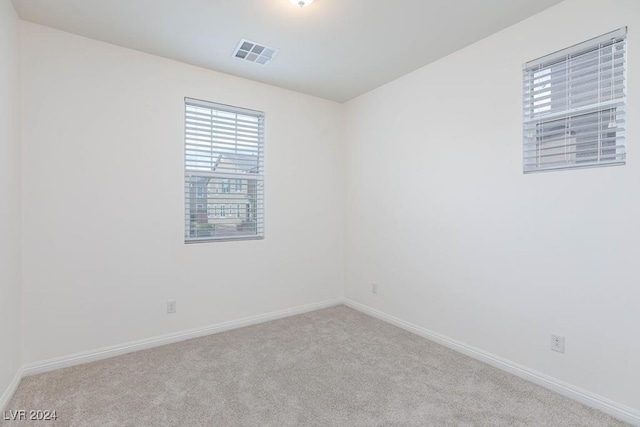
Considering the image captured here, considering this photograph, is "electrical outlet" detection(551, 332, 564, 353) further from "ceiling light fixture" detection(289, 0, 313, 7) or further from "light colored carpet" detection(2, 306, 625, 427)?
"ceiling light fixture" detection(289, 0, 313, 7)

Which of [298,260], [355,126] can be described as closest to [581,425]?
[298,260]

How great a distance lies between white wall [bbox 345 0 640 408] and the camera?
1.89 meters

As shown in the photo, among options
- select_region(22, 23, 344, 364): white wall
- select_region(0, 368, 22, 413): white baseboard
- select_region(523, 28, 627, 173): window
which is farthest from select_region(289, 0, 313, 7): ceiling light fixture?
select_region(0, 368, 22, 413): white baseboard

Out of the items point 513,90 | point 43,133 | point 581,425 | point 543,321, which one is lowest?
point 581,425

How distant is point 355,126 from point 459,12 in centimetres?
182

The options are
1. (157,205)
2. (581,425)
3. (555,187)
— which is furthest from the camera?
(157,205)

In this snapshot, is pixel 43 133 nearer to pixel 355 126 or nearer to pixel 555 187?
pixel 355 126

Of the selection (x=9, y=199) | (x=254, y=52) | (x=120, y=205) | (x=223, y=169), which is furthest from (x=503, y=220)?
(x=9, y=199)

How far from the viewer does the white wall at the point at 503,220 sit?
1.89m

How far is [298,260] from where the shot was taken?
12.2 feet

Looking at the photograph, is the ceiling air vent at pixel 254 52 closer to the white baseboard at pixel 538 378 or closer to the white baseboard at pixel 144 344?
the white baseboard at pixel 144 344

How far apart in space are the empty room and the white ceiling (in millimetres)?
21

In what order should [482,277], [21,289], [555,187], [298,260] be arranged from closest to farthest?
[555,187]
[21,289]
[482,277]
[298,260]

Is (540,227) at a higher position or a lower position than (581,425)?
higher
